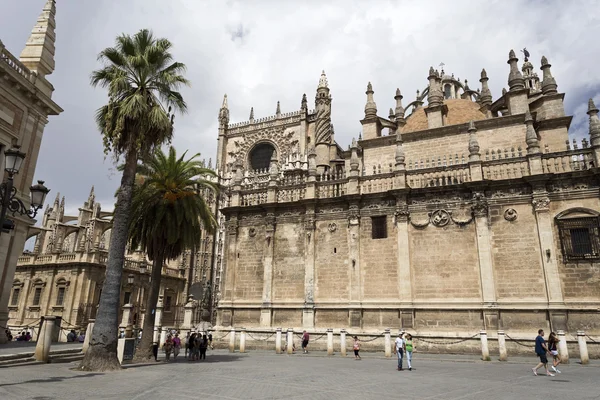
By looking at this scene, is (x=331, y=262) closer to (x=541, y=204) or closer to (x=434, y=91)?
(x=541, y=204)

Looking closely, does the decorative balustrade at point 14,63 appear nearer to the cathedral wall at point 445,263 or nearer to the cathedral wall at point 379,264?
the cathedral wall at point 379,264

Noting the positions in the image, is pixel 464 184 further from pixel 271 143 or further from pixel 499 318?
pixel 271 143

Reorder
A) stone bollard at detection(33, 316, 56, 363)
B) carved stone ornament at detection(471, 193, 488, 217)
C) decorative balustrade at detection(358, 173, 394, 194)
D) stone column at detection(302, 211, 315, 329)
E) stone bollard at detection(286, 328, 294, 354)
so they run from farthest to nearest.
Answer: decorative balustrade at detection(358, 173, 394, 194) → stone column at detection(302, 211, 315, 329) → carved stone ornament at detection(471, 193, 488, 217) → stone bollard at detection(286, 328, 294, 354) → stone bollard at detection(33, 316, 56, 363)

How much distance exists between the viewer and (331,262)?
69.1 feet

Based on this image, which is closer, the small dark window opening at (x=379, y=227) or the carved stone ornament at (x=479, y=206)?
the carved stone ornament at (x=479, y=206)

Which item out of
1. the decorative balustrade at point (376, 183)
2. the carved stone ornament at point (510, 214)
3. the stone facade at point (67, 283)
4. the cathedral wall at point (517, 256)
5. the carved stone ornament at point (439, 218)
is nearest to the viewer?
the cathedral wall at point (517, 256)

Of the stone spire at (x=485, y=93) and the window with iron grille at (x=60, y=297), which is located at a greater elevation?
the stone spire at (x=485, y=93)

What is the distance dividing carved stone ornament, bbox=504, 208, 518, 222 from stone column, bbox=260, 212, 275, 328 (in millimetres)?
11621

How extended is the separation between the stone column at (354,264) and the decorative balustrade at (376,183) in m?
1.17

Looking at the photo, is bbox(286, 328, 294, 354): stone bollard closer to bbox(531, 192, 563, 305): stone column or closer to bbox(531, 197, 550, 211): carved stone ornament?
bbox(531, 192, 563, 305): stone column

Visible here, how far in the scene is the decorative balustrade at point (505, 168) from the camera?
18828 millimetres

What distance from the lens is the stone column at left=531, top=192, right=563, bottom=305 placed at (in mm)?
16719

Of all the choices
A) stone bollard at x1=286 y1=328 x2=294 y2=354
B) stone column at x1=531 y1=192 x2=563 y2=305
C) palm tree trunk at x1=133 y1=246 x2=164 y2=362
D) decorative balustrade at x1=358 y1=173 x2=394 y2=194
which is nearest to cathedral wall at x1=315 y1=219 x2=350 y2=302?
decorative balustrade at x1=358 y1=173 x2=394 y2=194

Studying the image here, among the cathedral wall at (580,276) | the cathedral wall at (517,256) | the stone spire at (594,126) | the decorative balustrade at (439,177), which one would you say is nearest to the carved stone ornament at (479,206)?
the cathedral wall at (517,256)
